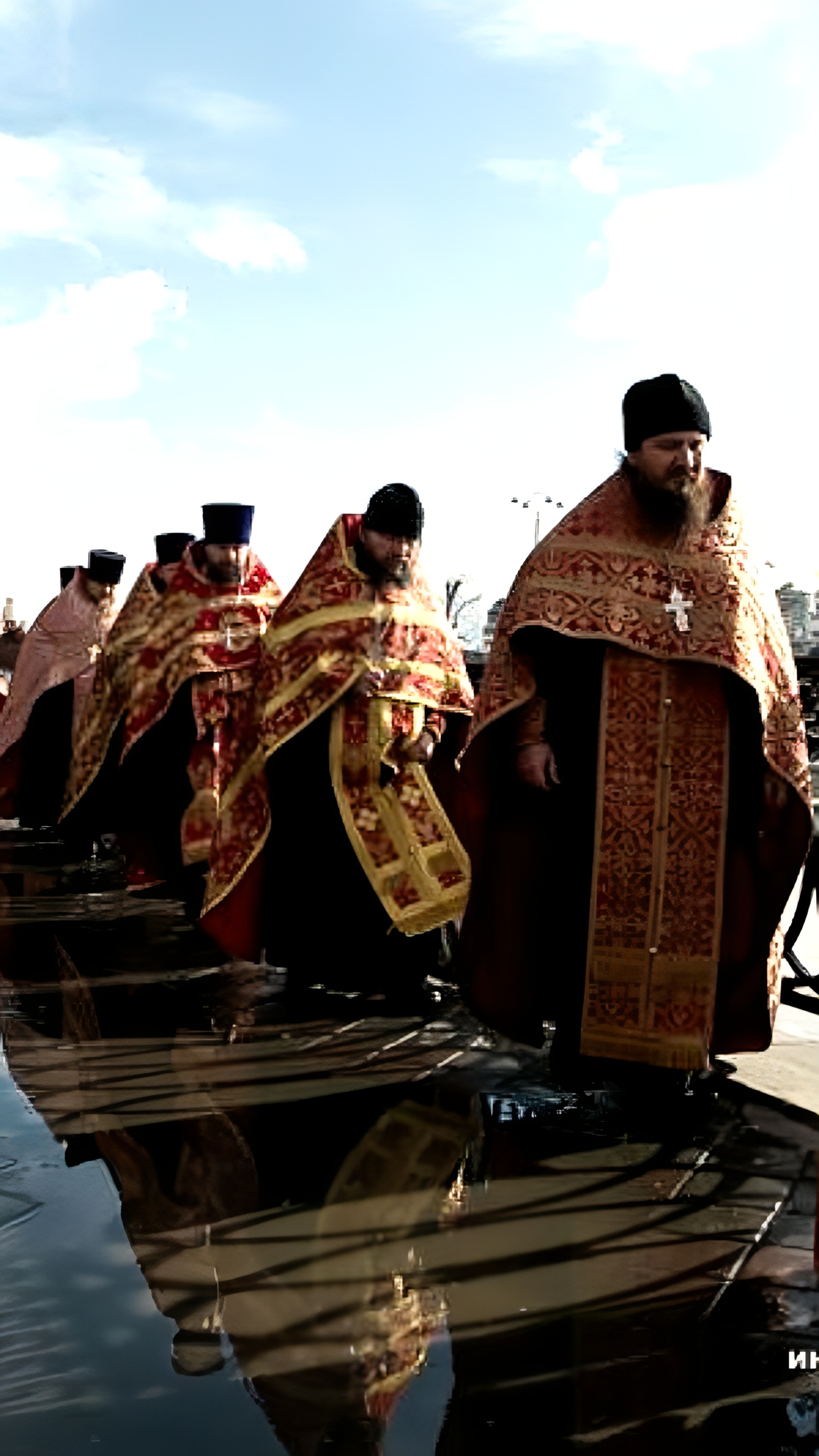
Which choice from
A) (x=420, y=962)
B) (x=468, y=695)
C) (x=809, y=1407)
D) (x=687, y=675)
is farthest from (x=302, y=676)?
(x=809, y=1407)

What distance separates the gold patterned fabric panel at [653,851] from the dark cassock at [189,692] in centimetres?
349

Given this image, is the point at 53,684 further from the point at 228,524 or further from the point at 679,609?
the point at 679,609

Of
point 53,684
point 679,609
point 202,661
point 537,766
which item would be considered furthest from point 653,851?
point 53,684

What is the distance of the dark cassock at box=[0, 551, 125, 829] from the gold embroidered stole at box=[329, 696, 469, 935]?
602 centimetres

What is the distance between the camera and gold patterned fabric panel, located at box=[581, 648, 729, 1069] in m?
4.69

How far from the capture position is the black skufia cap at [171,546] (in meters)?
10.4

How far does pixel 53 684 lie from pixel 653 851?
8.31 m

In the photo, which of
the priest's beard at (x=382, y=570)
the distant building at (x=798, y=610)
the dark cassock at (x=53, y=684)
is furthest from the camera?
the distant building at (x=798, y=610)

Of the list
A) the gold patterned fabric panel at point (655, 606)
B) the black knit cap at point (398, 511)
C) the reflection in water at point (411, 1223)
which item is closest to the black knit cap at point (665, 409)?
the gold patterned fabric panel at point (655, 606)

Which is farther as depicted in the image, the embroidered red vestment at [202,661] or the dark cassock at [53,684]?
the dark cassock at [53,684]

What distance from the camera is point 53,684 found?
1216 cm

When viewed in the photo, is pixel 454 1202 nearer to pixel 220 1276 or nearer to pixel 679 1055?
pixel 220 1276

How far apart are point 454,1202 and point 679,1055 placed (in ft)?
3.36

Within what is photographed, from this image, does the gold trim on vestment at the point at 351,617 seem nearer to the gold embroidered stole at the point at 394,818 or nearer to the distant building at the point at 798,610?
the gold embroidered stole at the point at 394,818
